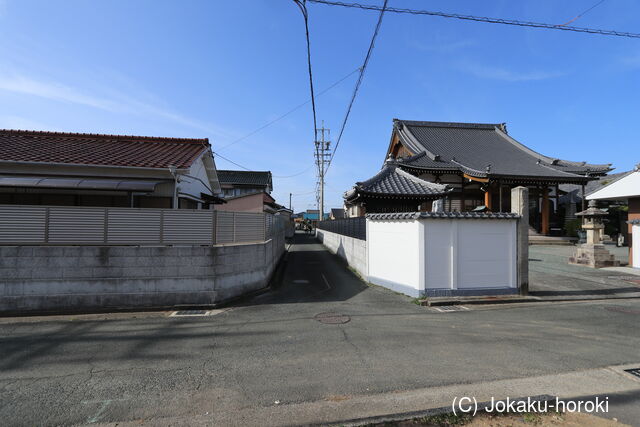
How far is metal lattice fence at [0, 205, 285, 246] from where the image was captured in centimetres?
682

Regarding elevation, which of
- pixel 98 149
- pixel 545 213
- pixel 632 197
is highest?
pixel 98 149

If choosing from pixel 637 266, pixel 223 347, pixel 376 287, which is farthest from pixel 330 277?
pixel 637 266

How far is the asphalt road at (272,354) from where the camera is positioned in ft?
11.3

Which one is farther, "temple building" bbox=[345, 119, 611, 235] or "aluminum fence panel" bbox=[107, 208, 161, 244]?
"temple building" bbox=[345, 119, 611, 235]

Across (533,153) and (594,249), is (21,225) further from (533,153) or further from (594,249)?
(533,153)

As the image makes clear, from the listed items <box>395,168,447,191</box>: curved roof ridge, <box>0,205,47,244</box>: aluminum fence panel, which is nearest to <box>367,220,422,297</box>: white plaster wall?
<box>395,168,447,191</box>: curved roof ridge

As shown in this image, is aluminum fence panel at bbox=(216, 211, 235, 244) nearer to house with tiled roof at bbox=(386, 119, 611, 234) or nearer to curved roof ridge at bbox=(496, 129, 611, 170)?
house with tiled roof at bbox=(386, 119, 611, 234)

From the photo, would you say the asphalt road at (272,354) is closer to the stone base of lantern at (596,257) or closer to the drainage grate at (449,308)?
the drainage grate at (449,308)

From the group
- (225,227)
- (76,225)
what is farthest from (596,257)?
(76,225)

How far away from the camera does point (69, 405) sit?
3332 millimetres

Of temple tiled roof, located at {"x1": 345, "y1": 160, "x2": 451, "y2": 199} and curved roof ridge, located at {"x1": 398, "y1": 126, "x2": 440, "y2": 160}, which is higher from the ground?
curved roof ridge, located at {"x1": 398, "y1": 126, "x2": 440, "y2": 160}

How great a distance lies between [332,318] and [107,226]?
6.04 m

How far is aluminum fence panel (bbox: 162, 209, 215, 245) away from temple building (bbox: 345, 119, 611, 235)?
13.1 metres

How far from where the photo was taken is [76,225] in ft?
22.9
